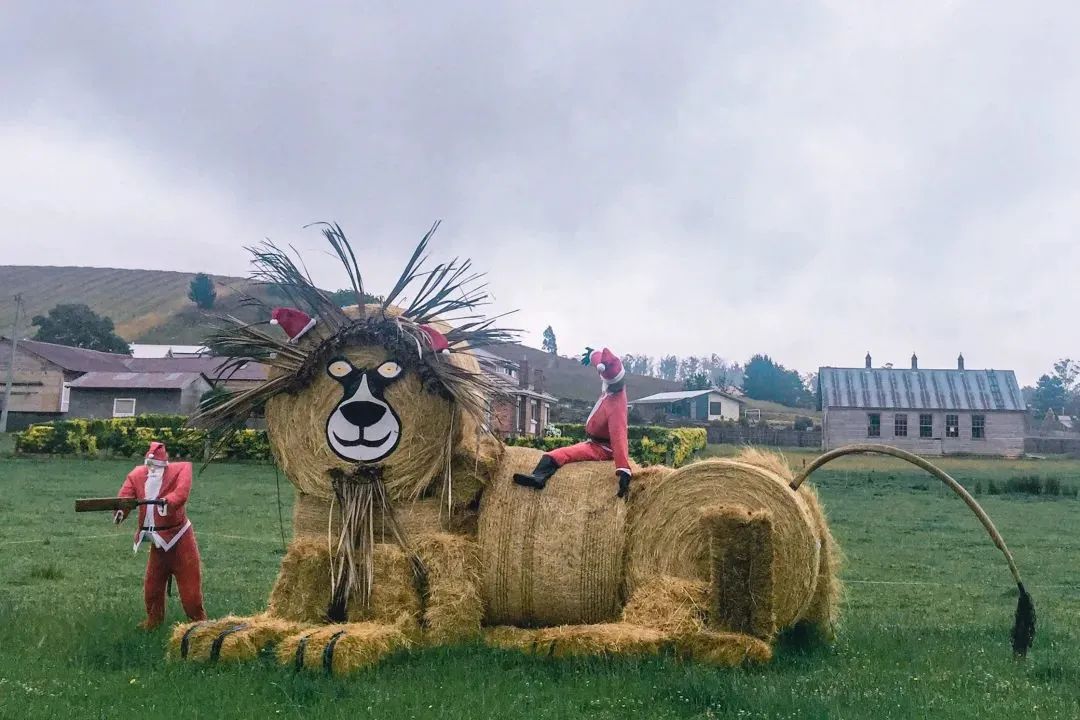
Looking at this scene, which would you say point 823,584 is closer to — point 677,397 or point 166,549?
point 166,549

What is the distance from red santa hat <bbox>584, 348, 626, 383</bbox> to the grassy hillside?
97951mm

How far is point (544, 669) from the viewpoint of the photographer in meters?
6.13

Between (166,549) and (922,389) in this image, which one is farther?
(922,389)

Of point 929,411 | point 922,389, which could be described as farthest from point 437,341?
point 922,389

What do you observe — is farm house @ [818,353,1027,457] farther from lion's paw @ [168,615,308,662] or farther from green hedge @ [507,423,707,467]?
lion's paw @ [168,615,308,662]

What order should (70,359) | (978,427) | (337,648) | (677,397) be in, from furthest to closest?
1. (677,397)
2. (70,359)
3. (978,427)
4. (337,648)

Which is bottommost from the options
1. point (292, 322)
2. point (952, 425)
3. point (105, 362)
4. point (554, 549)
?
point (554, 549)

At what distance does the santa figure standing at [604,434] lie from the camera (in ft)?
24.3

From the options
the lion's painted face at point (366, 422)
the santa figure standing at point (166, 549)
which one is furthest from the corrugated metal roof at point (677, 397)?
the lion's painted face at point (366, 422)

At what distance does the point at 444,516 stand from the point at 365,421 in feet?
3.13

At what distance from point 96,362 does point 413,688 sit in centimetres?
6473

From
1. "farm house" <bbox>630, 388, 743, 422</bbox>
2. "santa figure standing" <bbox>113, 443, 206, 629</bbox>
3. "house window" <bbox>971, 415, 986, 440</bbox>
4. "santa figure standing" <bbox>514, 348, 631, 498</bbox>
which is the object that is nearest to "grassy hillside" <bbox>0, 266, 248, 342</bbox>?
"farm house" <bbox>630, 388, 743, 422</bbox>

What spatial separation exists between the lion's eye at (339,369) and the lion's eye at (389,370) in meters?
0.26

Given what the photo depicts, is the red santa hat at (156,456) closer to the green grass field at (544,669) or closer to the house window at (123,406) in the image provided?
the green grass field at (544,669)
